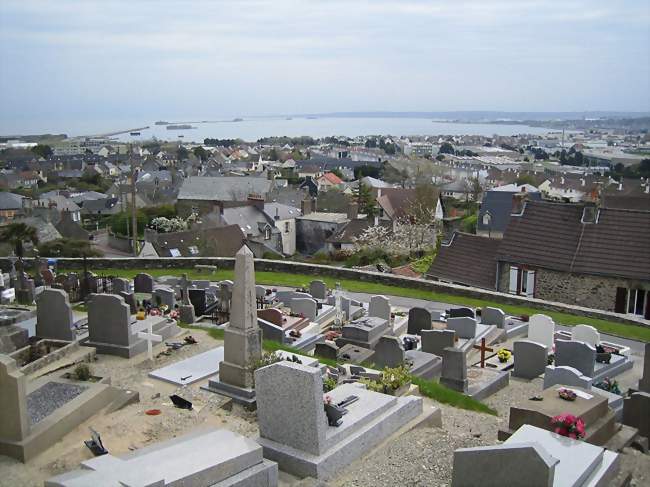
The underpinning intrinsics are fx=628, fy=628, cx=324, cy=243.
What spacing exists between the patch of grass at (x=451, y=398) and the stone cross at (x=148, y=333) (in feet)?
17.3

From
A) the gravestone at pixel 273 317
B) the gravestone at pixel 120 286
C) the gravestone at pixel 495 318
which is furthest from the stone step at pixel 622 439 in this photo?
the gravestone at pixel 120 286

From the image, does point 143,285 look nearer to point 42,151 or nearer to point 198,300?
point 198,300

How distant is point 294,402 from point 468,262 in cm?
1942

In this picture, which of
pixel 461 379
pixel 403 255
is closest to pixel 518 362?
pixel 461 379

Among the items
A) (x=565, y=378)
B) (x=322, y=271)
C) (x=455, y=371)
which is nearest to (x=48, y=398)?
(x=455, y=371)

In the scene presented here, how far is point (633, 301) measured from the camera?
2291 centimetres

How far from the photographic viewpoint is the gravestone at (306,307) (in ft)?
56.0

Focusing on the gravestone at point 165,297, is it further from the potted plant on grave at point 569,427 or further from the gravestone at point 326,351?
the potted plant on grave at point 569,427

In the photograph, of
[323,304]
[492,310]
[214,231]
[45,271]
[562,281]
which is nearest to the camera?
[492,310]

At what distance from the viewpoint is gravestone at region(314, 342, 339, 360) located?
531 inches

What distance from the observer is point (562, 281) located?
2395 centimetres

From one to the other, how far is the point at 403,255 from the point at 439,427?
92.6 ft

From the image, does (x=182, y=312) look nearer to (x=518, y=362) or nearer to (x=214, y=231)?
(x=518, y=362)

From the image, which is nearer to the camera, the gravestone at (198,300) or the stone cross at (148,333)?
the stone cross at (148,333)
